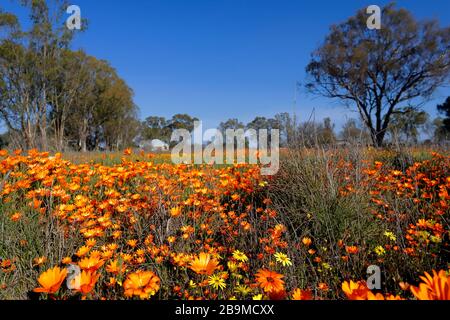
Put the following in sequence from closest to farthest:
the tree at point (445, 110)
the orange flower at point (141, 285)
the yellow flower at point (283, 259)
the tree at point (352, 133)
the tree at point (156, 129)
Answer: the orange flower at point (141, 285) < the yellow flower at point (283, 259) < the tree at point (352, 133) < the tree at point (445, 110) < the tree at point (156, 129)

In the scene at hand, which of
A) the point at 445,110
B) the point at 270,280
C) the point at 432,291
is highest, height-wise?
the point at 445,110

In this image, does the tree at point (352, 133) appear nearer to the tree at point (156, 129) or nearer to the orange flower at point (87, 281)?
the orange flower at point (87, 281)

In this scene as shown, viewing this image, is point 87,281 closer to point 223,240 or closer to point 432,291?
point 432,291

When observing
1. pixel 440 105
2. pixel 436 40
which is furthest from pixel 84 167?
pixel 440 105

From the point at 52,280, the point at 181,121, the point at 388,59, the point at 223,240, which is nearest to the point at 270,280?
the point at 52,280

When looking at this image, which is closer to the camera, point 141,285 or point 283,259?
point 141,285

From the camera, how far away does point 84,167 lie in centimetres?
314

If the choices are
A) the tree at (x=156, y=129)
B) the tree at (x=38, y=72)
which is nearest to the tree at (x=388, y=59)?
the tree at (x=38, y=72)

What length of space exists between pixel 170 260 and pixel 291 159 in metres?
1.91

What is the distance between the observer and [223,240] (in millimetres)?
2178

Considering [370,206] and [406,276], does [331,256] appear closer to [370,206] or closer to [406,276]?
[406,276]

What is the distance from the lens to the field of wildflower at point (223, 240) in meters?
1.45

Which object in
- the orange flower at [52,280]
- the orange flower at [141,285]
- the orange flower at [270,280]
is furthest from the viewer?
the orange flower at [270,280]

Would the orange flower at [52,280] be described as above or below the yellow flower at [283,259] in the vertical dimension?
above
